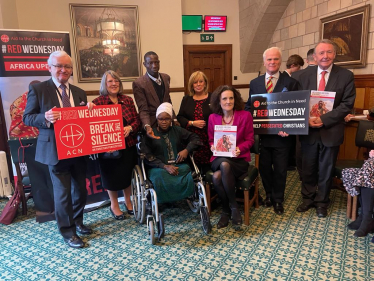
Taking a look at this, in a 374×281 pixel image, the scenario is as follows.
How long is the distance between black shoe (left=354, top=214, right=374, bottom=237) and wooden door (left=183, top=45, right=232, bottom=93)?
4649 millimetres

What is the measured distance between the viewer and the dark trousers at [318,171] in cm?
267

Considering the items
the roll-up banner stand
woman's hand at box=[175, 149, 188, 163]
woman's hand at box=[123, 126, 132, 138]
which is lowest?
woman's hand at box=[175, 149, 188, 163]

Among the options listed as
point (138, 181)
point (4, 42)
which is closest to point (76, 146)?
point (138, 181)

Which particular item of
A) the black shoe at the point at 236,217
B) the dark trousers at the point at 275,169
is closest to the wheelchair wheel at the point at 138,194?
the black shoe at the point at 236,217

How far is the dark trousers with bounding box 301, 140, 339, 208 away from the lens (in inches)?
105

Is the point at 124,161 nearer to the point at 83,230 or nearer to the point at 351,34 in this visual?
the point at 83,230

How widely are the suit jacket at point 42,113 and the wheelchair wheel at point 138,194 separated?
28.1 inches

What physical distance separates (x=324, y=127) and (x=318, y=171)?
0.50 metres

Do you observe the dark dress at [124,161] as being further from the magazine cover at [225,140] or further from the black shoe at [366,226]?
the black shoe at [366,226]

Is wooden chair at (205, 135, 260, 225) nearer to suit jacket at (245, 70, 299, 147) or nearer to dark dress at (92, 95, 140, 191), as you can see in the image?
suit jacket at (245, 70, 299, 147)

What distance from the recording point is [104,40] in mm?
5277

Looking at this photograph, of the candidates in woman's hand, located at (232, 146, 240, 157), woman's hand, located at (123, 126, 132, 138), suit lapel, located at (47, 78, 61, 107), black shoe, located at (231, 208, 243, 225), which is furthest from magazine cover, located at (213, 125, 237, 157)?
suit lapel, located at (47, 78, 61, 107)

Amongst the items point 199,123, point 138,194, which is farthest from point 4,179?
point 199,123

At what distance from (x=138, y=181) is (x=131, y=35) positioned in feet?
12.4
